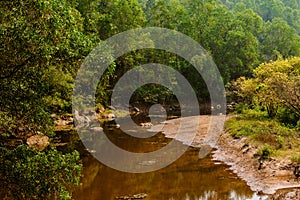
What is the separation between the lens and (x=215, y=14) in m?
72.1

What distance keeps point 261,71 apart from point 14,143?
67.9 feet

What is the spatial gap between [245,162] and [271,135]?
11.4ft

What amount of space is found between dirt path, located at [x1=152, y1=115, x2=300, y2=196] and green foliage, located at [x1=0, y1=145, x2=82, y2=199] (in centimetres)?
920

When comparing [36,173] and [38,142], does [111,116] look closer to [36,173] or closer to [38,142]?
[38,142]

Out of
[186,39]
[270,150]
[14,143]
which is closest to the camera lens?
[270,150]

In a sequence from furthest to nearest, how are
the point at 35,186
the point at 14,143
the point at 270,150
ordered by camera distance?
the point at 14,143 < the point at 270,150 < the point at 35,186

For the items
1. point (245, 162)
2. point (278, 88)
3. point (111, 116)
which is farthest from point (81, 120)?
point (245, 162)

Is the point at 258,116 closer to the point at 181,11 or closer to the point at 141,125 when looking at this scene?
the point at 141,125

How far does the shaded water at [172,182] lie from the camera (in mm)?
15641

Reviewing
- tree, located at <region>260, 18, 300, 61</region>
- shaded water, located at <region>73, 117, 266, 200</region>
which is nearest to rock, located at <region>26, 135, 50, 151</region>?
shaded water, located at <region>73, 117, 266, 200</region>

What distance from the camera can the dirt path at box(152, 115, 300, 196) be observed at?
1602 centimetres

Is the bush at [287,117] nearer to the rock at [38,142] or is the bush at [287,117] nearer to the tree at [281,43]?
the rock at [38,142]

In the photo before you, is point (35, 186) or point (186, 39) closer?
point (35, 186)

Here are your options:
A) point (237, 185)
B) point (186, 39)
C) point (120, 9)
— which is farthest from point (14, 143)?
point (186, 39)
